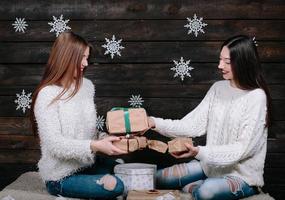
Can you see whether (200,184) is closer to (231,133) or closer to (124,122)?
(231,133)

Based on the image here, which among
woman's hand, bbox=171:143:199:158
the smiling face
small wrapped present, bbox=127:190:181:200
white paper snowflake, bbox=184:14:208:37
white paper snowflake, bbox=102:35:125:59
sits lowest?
small wrapped present, bbox=127:190:181:200

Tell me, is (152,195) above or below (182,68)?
below

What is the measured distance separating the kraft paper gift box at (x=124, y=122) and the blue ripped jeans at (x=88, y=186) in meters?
0.34

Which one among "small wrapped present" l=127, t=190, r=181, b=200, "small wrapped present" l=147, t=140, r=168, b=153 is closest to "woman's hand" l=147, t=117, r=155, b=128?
"small wrapped present" l=147, t=140, r=168, b=153

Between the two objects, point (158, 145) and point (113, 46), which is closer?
point (158, 145)

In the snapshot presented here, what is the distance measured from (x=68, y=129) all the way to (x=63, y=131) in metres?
0.04

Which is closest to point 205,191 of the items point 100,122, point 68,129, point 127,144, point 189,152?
point 189,152

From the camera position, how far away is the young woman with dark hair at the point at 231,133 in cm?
423

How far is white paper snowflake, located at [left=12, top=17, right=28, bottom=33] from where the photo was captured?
17.3ft

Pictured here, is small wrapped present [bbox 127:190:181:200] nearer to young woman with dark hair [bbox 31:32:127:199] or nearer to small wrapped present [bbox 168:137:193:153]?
young woman with dark hair [bbox 31:32:127:199]

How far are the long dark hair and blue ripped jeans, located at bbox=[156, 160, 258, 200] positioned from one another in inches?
20.1

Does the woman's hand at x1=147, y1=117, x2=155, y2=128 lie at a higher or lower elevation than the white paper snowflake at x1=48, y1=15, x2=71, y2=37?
lower

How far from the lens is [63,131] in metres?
4.30

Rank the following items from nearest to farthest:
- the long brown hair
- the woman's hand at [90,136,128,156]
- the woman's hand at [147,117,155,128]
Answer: the woman's hand at [90,136,128,156]
the long brown hair
the woman's hand at [147,117,155,128]
